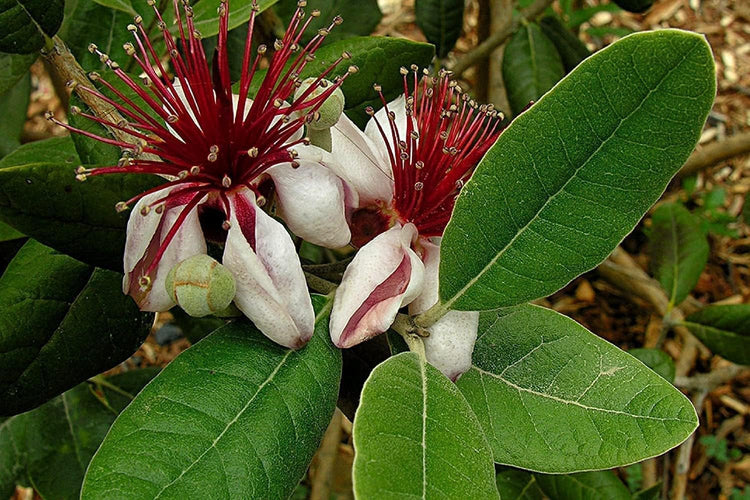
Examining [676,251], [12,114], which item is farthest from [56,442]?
[676,251]

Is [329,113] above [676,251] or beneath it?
above

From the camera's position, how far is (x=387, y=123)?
114 cm

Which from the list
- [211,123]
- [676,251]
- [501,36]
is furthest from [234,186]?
[676,251]

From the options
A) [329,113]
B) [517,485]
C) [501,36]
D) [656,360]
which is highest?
[329,113]

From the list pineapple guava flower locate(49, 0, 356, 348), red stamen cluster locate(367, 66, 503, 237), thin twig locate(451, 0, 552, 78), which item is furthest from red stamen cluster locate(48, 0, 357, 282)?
thin twig locate(451, 0, 552, 78)

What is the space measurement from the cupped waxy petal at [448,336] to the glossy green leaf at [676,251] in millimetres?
1227

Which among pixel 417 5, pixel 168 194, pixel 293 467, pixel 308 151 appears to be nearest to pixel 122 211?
pixel 168 194

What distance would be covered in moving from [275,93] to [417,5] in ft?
3.20

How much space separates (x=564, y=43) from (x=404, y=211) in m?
1.01

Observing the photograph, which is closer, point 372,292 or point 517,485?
point 372,292

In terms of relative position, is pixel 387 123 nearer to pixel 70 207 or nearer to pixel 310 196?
pixel 310 196

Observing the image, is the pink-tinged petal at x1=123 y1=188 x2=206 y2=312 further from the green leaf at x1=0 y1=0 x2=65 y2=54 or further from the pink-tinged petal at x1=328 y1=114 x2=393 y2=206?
the green leaf at x1=0 y1=0 x2=65 y2=54

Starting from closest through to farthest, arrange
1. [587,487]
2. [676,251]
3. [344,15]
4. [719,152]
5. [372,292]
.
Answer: [372,292] → [587,487] → [344,15] → [676,251] → [719,152]

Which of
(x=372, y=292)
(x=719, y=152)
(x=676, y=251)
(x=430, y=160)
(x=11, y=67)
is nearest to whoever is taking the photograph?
(x=372, y=292)
